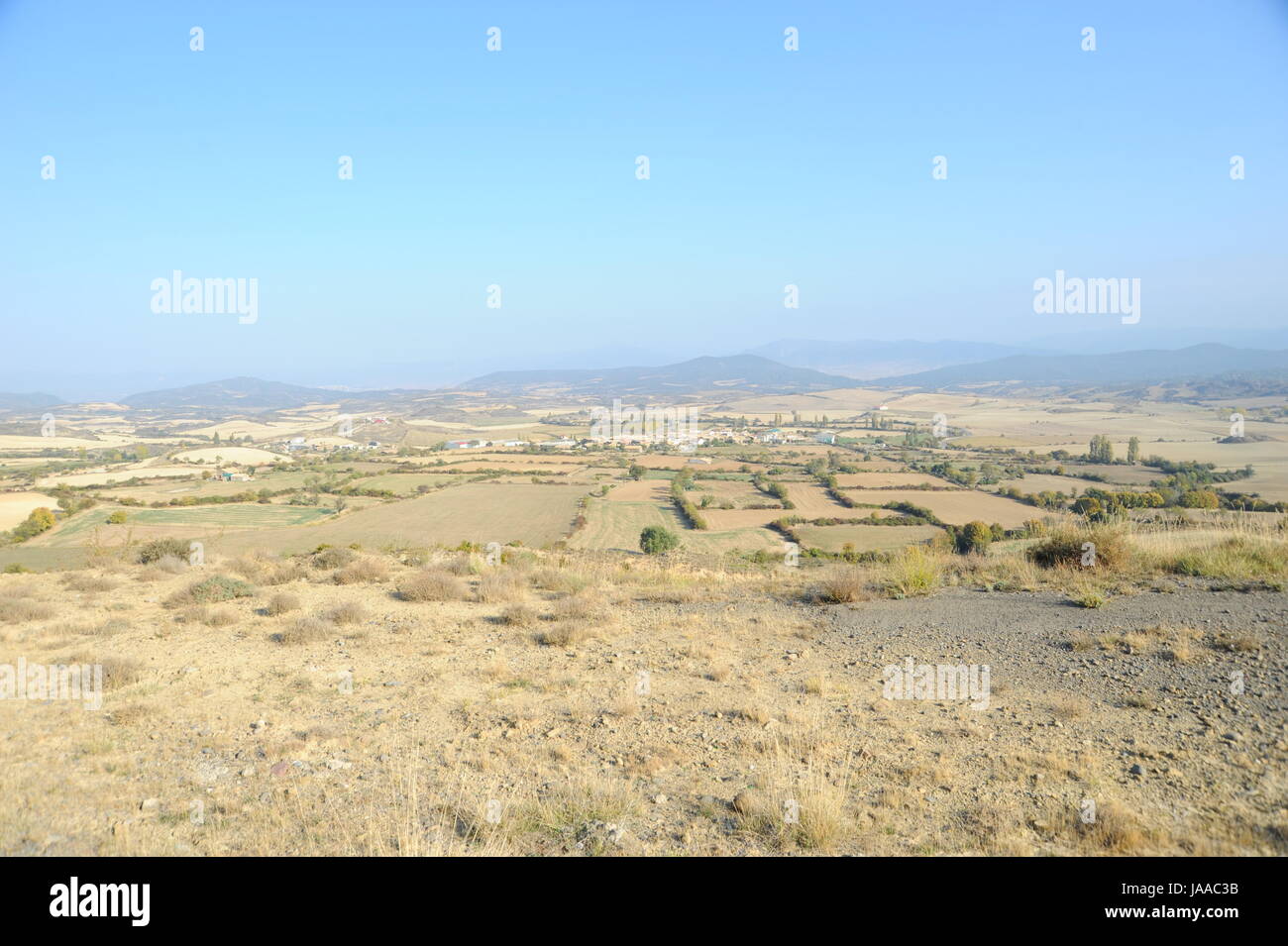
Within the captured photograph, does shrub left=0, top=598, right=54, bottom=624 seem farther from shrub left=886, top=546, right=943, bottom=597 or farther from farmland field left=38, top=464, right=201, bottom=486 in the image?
farmland field left=38, top=464, right=201, bottom=486

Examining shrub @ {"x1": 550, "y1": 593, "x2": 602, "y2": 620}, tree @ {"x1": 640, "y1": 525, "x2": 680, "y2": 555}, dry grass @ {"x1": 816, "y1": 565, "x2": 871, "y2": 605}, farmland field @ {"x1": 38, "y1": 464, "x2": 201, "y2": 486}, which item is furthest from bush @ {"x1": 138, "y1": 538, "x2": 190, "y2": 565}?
farmland field @ {"x1": 38, "y1": 464, "x2": 201, "y2": 486}

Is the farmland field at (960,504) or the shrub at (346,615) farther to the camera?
the farmland field at (960,504)

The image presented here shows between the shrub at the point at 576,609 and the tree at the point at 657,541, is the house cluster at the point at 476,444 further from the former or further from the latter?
the shrub at the point at 576,609

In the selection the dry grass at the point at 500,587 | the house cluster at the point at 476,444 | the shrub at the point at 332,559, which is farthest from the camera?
the house cluster at the point at 476,444

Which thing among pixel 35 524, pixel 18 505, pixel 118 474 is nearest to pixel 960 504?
pixel 35 524

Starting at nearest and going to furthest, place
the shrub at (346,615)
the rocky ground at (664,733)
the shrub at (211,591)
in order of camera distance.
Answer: the rocky ground at (664,733) → the shrub at (346,615) → the shrub at (211,591)

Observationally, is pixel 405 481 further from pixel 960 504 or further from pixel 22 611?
pixel 22 611

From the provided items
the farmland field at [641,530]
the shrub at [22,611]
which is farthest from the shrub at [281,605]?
the farmland field at [641,530]
